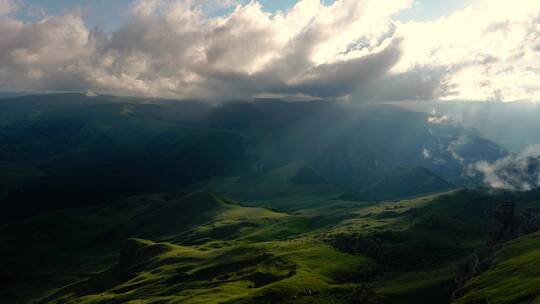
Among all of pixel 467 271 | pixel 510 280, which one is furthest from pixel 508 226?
pixel 510 280

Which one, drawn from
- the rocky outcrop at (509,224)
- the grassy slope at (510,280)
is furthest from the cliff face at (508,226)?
the grassy slope at (510,280)

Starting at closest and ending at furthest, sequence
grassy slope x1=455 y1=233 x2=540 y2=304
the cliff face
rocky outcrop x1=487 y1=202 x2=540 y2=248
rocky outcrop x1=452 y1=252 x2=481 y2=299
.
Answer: grassy slope x1=455 y1=233 x2=540 y2=304, rocky outcrop x1=452 y1=252 x2=481 y2=299, the cliff face, rocky outcrop x1=487 y1=202 x2=540 y2=248

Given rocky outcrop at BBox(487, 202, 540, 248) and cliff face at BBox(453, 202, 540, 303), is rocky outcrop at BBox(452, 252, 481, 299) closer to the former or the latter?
cliff face at BBox(453, 202, 540, 303)

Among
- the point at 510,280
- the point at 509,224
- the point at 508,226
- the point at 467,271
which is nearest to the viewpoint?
the point at 510,280

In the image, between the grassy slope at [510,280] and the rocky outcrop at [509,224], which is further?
the rocky outcrop at [509,224]

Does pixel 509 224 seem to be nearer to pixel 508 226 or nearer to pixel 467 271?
pixel 508 226

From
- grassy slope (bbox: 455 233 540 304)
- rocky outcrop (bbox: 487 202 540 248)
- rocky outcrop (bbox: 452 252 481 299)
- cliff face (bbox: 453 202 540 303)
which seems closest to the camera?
grassy slope (bbox: 455 233 540 304)

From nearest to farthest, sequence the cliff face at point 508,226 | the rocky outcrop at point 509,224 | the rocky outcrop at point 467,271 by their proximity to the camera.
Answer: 1. the rocky outcrop at point 467,271
2. the cliff face at point 508,226
3. the rocky outcrop at point 509,224

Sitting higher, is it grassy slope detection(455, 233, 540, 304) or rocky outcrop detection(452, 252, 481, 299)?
grassy slope detection(455, 233, 540, 304)

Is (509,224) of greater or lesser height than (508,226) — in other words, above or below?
above

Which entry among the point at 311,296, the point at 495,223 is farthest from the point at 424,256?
the point at 311,296

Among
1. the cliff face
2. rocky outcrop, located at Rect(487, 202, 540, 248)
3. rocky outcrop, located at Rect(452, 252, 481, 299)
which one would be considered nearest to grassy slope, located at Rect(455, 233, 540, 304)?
rocky outcrop, located at Rect(452, 252, 481, 299)

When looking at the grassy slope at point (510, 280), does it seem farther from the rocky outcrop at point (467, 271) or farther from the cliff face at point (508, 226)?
the cliff face at point (508, 226)
